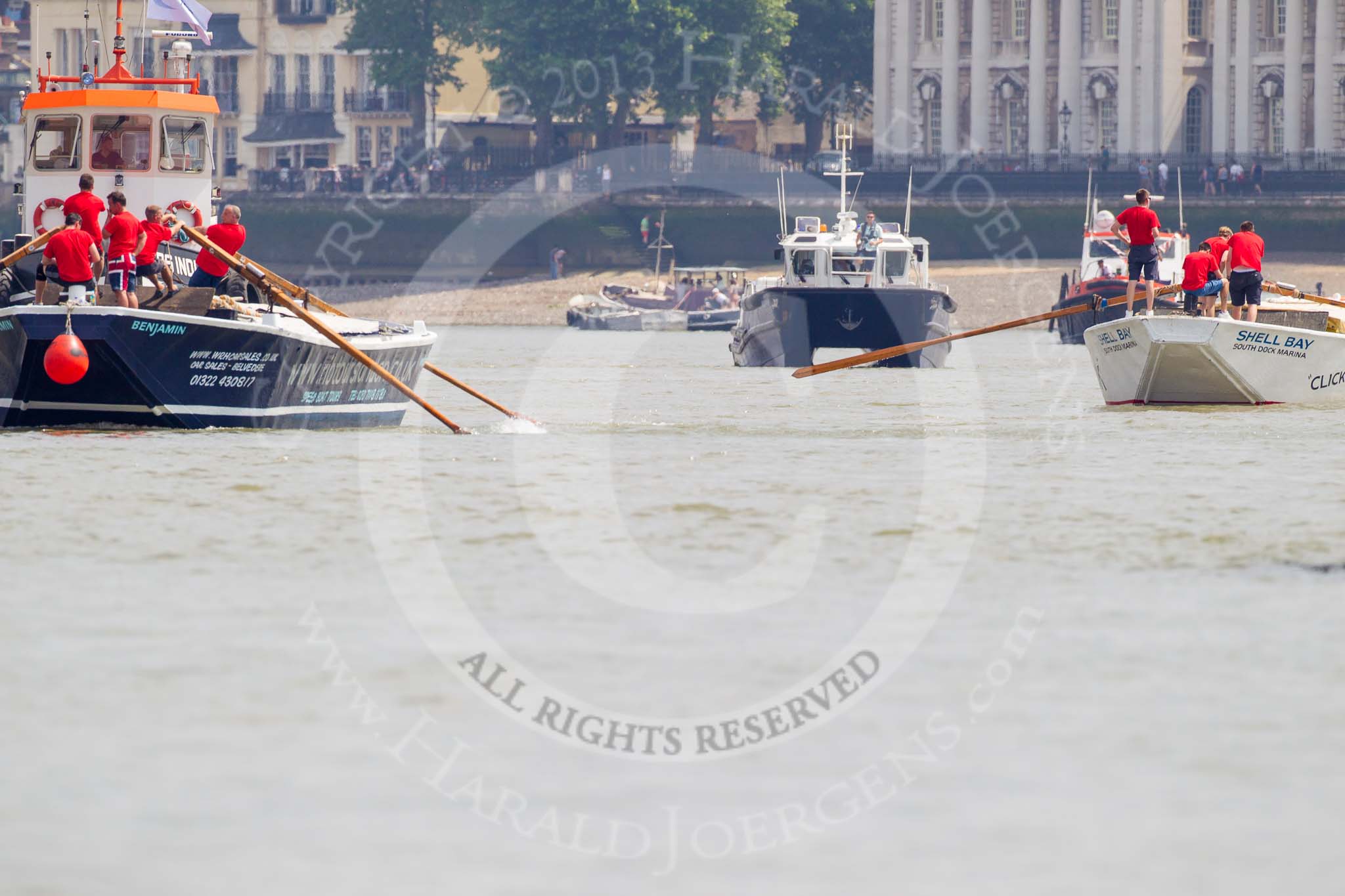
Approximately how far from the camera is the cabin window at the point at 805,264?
46344 millimetres

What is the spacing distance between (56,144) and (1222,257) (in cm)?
1443

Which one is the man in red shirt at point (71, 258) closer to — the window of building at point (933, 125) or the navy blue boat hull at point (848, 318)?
the navy blue boat hull at point (848, 318)

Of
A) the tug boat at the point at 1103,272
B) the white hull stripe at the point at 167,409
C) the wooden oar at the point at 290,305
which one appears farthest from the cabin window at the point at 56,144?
the tug boat at the point at 1103,272

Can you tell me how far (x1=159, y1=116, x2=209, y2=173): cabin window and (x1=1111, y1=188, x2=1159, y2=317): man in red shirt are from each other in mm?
11283

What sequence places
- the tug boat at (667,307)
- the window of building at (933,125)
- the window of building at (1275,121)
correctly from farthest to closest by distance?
the window of building at (933,125) → the window of building at (1275,121) → the tug boat at (667,307)

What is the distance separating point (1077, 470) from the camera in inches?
893

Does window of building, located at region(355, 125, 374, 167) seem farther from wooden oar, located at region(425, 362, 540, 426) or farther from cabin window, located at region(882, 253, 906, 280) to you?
wooden oar, located at region(425, 362, 540, 426)

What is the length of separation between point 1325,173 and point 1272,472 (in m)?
69.0

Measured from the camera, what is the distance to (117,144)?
2908cm

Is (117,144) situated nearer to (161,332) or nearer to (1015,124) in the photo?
(161,332)

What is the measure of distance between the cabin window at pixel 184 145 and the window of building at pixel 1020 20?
270 feet

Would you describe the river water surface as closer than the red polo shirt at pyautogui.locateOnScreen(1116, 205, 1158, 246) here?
Yes

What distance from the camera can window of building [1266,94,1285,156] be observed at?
10025cm

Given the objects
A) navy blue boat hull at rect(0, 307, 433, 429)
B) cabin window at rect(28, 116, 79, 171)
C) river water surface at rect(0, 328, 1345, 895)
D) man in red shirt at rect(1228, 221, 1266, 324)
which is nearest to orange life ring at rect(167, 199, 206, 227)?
cabin window at rect(28, 116, 79, 171)
